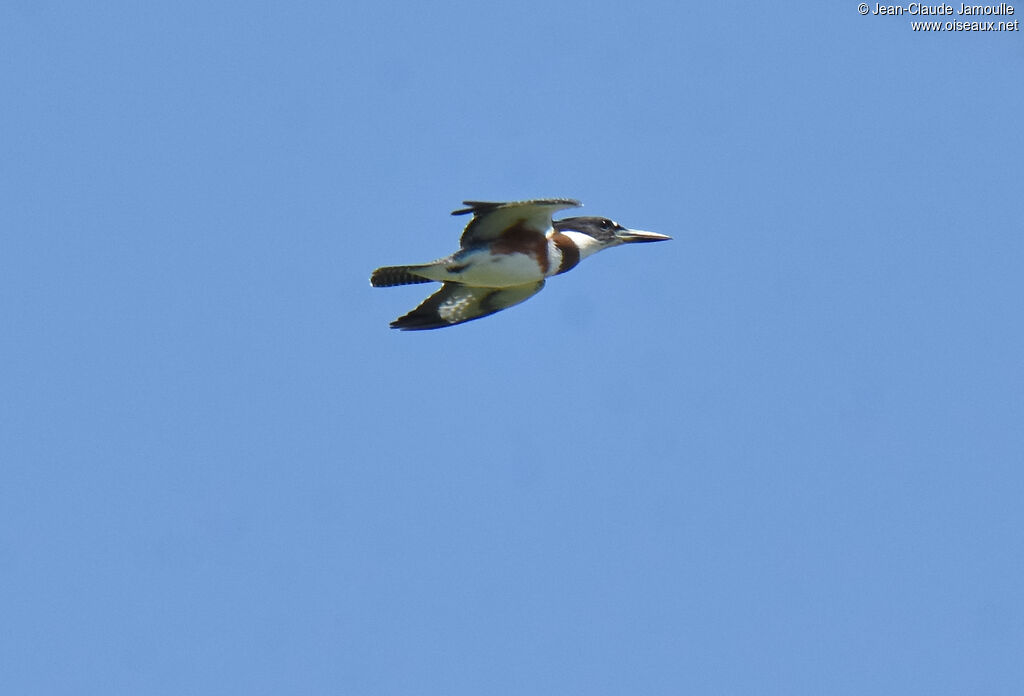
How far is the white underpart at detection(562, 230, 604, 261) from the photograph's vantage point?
15.7 m

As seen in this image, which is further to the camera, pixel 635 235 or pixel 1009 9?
pixel 1009 9

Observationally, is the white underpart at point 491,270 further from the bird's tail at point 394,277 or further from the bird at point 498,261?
the bird's tail at point 394,277

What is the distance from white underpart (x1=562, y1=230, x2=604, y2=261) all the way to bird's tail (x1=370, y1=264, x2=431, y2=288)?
5.14 feet

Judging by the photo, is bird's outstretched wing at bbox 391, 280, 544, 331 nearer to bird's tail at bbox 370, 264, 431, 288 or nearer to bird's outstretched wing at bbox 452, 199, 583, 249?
bird's tail at bbox 370, 264, 431, 288

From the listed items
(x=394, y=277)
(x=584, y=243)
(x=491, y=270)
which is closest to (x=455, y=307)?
(x=394, y=277)

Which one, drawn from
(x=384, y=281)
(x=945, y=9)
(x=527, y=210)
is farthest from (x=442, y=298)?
(x=945, y=9)

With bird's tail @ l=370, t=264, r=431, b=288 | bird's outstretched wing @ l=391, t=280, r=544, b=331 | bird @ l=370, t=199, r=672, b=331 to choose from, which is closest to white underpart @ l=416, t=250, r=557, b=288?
bird @ l=370, t=199, r=672, b=331

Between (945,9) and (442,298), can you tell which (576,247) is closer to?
(442,298)

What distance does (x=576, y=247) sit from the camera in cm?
1554

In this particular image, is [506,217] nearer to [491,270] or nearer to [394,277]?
[491,270]

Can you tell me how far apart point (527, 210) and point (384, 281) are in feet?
5.45

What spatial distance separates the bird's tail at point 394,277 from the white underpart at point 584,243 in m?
1.57

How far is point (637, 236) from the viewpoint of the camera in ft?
54.0

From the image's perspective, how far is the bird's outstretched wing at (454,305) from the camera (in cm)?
1580
